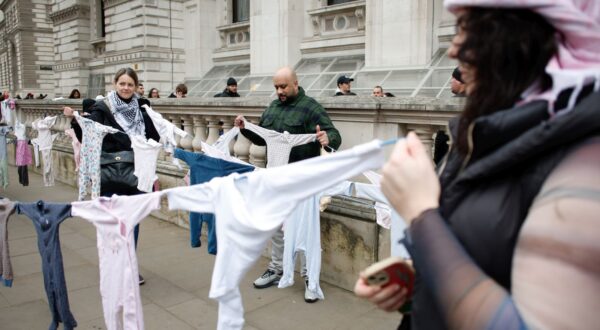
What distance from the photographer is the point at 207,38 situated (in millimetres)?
20312

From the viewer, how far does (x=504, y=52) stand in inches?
41.4

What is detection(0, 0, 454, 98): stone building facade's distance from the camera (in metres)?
12.1

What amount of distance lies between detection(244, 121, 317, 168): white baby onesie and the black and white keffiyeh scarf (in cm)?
140

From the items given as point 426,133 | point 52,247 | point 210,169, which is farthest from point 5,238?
point 426,133

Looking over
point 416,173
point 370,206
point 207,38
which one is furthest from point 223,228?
point 207,38

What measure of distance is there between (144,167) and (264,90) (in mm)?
11000

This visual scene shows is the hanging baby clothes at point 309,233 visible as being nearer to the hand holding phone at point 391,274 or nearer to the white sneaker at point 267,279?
the white sneaker at point 267,279

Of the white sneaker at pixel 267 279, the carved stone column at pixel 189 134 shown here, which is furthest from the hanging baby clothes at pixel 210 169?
the carved stone column at pixel 189 134

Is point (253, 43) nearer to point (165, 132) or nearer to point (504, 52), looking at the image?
point (165, 132)

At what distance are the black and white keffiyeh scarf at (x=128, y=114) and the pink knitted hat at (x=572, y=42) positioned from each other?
4.82 meters

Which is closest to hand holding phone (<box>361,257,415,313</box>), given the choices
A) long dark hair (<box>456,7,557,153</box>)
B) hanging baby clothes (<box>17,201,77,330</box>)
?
long dark hair (<box>456,7,557,153</box>)

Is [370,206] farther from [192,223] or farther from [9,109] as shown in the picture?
[9,109]

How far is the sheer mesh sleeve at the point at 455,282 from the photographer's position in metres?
0.94

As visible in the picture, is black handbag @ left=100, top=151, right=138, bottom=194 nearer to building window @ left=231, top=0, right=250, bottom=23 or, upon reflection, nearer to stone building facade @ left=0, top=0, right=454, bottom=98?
stone building facade @ left=0, top=0, right=454, bottom=98
